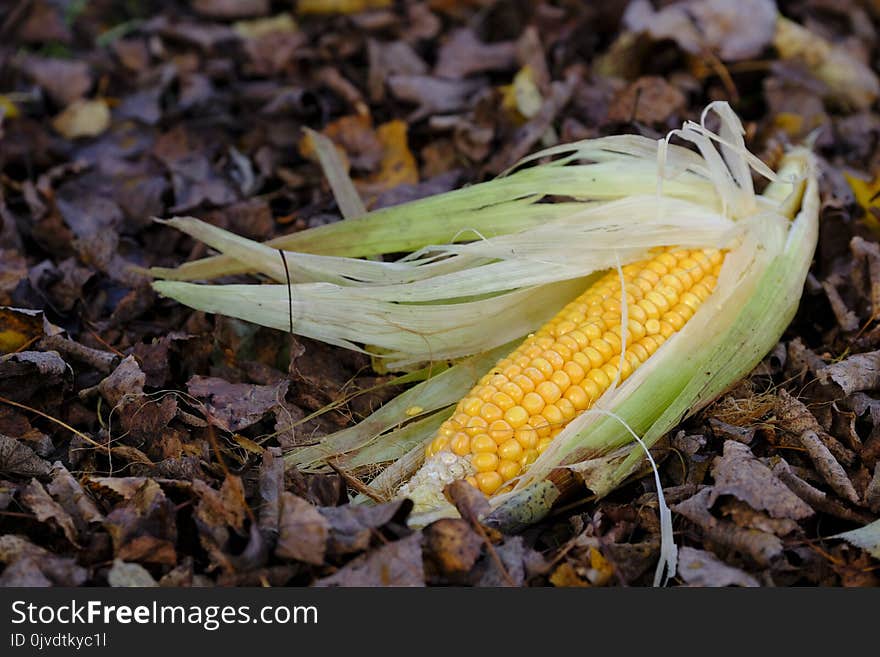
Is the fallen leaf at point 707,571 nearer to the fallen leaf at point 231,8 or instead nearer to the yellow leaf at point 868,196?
the yellow leaf at point 868,196

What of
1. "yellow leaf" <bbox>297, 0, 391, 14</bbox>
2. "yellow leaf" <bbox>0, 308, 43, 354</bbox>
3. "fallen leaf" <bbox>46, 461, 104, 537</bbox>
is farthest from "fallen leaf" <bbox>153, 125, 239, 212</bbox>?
"fallen leaf" <bbox>46, 461, 104, 537</bbox>

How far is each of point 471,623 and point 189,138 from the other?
2.91 metres

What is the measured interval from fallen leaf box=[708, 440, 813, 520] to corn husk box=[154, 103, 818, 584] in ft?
0.67

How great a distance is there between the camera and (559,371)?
7.98ft

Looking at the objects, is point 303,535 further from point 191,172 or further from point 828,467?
point 191,172

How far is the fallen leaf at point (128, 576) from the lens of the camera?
1.99 meters

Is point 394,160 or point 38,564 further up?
point 38,564

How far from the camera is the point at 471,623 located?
197 cm

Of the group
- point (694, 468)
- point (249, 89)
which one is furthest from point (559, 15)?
point (694, 468)

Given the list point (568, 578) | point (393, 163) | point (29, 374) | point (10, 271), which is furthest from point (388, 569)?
point (393, 163)

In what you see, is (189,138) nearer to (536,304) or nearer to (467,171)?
(467,171)

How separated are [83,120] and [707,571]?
11.8 ft

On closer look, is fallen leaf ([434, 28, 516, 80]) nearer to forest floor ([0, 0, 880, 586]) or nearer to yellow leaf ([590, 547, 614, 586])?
forest floor ([0, 0, 880, 586])

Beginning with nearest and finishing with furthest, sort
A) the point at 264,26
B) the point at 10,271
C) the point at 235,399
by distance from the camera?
1. the point at 235,399
2. the point at 10,271
3. the point at 264,26
